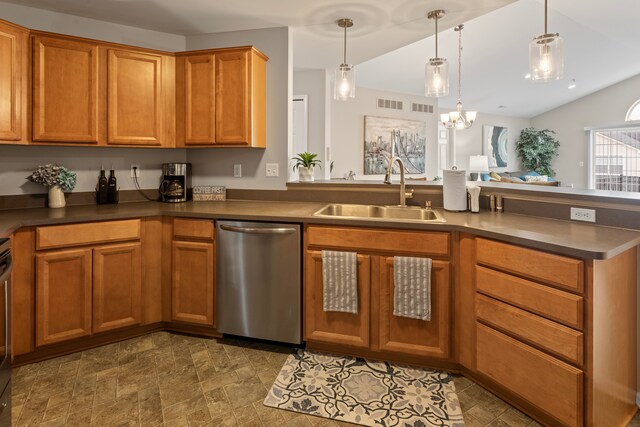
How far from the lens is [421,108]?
8.05 m

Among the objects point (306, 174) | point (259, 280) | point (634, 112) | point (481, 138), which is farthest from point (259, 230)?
point (634, 112)

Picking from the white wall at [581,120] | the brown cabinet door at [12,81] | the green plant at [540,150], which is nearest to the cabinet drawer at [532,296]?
the brown cabinet door at [12,81]

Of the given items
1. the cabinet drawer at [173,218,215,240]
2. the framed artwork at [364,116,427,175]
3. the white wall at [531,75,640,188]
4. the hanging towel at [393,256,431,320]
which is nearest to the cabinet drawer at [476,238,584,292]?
the hanging towel at [393,256,431,320]

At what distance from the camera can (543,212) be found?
226 centimetres

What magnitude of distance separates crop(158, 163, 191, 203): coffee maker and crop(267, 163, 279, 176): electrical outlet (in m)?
0.69

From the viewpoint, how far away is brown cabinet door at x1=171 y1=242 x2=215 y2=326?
2.55 meters

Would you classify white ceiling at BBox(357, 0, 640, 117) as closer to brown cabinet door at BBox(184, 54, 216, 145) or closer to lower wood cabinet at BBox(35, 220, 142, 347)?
brown cabinet door at BBox(184, 54, 216, 145)

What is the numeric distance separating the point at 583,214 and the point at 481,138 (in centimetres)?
851

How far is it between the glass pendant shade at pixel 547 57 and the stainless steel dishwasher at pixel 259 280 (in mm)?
1763

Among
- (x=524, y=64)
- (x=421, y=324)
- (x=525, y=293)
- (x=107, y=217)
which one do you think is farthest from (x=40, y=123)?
(x=524, y=64)

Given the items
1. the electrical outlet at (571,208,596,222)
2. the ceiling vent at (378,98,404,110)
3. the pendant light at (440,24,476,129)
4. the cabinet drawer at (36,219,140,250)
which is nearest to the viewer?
the electrical outlet at (571,208,596,222)

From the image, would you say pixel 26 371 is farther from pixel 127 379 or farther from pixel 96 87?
pixel 96 87

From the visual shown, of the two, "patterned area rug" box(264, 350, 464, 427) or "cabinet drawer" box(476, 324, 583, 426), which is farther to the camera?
"patterned area rug" box(264, 350, 464, 427)

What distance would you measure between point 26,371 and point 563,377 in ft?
9.10
